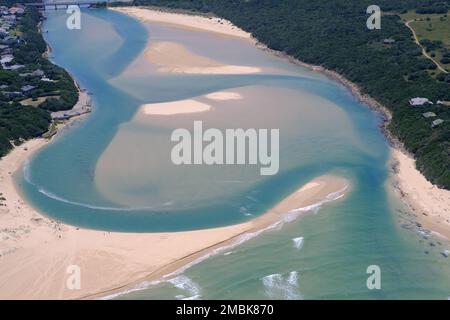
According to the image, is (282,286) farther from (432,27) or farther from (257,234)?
(432,27)

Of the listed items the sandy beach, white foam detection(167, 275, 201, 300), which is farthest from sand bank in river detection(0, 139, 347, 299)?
the sandy beach

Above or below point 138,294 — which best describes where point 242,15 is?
above

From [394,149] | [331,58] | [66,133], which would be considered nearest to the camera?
[394,149]

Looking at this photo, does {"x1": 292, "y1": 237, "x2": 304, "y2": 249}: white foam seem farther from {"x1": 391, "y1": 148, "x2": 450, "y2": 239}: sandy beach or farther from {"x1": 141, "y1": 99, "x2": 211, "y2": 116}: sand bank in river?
{"x1": 141, "y1": 99, "x2": 211, "y2": 116}: sand bank in river

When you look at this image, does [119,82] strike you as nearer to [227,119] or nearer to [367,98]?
[227,119]

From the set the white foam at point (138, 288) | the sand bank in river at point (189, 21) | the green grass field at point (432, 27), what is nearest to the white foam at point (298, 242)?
the white foam at point (138, 288)

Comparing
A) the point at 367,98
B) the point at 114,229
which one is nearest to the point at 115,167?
the point at 114,229
